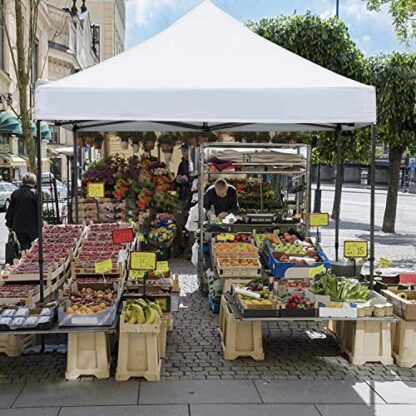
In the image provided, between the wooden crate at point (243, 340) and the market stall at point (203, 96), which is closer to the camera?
the market stall at point (203, 96)

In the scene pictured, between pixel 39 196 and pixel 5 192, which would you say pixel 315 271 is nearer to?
pixel 39 196

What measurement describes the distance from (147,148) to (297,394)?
7822mm

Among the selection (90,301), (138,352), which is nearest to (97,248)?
(90,301)

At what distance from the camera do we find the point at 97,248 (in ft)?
22.5

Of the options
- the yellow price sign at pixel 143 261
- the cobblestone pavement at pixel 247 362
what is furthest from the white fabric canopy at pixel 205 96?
the cobblestone pavement at pixel 247 362

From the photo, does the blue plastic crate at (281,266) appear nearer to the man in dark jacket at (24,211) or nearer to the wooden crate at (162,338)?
the wooden crate at (162,338)

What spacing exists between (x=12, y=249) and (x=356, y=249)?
5.42 meters

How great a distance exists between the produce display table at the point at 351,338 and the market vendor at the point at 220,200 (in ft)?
11.7

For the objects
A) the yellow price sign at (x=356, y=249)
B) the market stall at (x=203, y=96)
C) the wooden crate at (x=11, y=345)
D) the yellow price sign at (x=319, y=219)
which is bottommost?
the wooden crate at (x=11, y=345)

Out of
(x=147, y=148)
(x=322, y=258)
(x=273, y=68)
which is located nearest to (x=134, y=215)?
(x=147, y=148)

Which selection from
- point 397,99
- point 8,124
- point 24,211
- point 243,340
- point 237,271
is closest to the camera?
point 243,340

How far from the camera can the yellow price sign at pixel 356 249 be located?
242 inches

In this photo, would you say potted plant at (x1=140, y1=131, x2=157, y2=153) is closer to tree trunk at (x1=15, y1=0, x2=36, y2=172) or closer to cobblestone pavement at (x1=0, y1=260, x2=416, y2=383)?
tree trunk at (x1=15, y1=0, x2=36, y2=172)

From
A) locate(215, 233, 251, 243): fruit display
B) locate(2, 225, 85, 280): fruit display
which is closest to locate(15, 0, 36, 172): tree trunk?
locate(2, 225, 85, 280): fruit display
